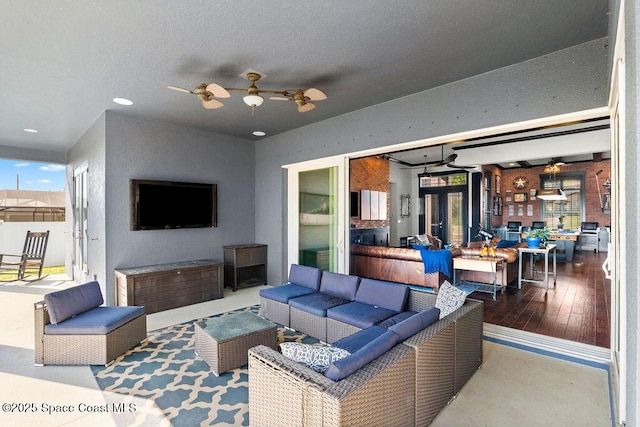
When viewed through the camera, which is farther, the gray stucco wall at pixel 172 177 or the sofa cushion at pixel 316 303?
the gray stucco wall at pixel 172 177

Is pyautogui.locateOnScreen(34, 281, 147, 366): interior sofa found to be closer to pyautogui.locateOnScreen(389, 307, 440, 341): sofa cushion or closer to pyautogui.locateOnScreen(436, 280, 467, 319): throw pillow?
pyautogui.locateOnScreen(389, 307, 440, 341): sofa cushion

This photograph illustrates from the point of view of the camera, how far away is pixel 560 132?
5980mm

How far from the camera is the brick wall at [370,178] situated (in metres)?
7.70

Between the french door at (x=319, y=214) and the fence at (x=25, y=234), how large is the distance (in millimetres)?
6662

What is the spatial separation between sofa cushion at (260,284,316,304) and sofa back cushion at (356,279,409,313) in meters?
0.74

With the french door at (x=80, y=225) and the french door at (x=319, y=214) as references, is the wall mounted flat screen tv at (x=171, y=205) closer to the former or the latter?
the french door at (x=319, y=214)

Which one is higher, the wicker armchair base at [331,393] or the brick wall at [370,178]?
the brick wall at [370,178]

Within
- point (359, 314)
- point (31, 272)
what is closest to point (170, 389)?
point (359, 314)

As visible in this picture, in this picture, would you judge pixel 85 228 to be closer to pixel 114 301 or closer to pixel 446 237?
pixel 114 301

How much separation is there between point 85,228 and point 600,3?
735 centimetres

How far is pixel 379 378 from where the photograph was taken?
1.53 m

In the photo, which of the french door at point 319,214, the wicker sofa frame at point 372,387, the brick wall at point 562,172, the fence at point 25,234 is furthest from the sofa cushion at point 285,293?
the brick wall at point 562,172

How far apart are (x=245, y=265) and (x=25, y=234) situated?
610 cm

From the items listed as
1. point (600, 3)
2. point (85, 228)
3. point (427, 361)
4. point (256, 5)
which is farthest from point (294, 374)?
point (85, 228)
